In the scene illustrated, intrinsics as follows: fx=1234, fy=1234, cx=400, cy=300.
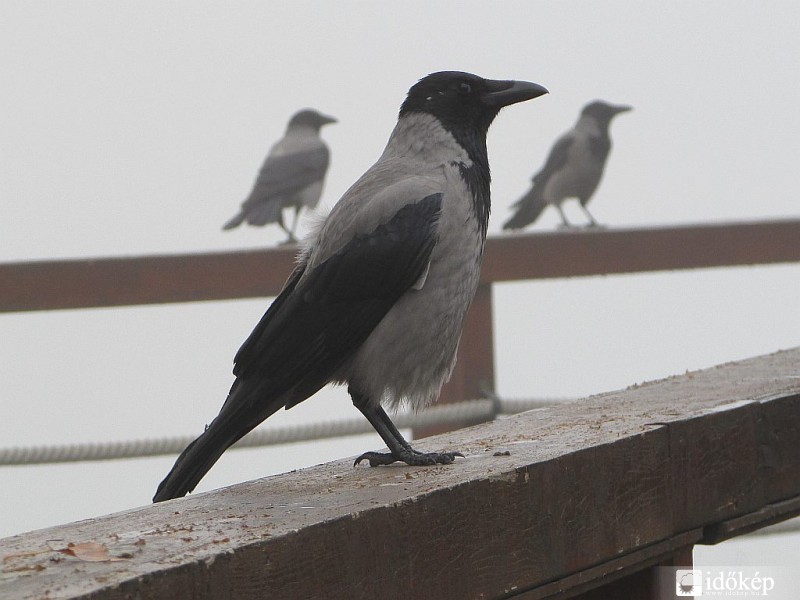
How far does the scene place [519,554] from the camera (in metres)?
1.16

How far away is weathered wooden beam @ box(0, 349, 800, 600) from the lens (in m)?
0.90

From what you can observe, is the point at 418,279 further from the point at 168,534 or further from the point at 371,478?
the point at 168,534

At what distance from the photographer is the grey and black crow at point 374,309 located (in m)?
1.65

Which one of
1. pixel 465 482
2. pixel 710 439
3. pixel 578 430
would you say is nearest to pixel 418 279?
pixel 578 430

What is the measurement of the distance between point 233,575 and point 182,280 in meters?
2.54

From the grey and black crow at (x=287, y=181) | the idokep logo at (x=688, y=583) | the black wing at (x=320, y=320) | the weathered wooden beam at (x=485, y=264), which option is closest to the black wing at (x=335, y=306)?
the black wing at (x=320, y=320)

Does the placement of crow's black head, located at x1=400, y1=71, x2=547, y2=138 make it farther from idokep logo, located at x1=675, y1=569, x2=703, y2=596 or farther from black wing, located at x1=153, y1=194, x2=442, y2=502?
idokep logo, located at x1=675, y1=569, x2=703, y2=596

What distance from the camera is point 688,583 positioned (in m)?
1.33

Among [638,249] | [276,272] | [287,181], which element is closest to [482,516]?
[276,272]

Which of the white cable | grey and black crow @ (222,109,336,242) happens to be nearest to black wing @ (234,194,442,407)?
the white cable

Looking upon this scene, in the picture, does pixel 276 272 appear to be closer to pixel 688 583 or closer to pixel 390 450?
pixel 390 450

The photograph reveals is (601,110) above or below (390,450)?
above

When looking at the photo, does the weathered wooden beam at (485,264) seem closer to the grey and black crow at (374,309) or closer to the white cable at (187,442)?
the white cable at (187,442)

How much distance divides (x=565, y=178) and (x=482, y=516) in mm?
7198
